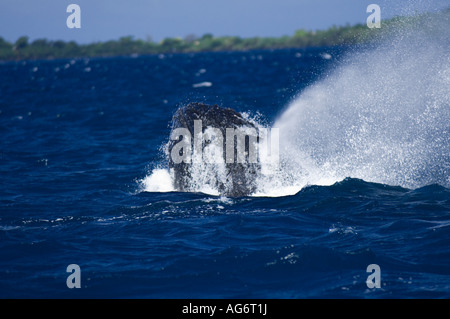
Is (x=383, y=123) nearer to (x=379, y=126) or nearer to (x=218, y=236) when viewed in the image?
(x=379, y=126)

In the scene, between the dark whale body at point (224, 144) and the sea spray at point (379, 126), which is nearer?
the dark whale body at point (224, 144)

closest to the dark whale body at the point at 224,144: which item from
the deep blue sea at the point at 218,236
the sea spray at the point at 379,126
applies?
the sea spray at the point at 379,126

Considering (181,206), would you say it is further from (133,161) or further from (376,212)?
(133,161)

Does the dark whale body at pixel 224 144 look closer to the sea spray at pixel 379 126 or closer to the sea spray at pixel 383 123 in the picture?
the sea spray at pixel 379 126

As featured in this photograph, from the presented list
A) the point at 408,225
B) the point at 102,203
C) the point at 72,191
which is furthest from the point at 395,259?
the point at 72,191

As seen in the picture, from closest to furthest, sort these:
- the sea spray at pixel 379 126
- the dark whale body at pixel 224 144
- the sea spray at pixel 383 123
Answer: the dark whale body at pixel 224 144, the sea spray at pixel 379 126, the sea spray at pixel 383 123

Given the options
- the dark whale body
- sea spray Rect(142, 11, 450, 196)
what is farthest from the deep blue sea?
the dark whale body

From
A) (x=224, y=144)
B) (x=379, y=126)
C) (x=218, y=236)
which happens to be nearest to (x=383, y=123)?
(x=379, y=126)

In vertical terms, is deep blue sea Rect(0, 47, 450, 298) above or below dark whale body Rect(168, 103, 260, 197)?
below

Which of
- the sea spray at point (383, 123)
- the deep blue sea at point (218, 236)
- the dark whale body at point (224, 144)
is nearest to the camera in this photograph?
the deep blue sea at point (218, 236)

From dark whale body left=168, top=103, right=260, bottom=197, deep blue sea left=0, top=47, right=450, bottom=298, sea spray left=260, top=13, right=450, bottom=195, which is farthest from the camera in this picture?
sea spray left=260, top=13, right=450, bottom=195

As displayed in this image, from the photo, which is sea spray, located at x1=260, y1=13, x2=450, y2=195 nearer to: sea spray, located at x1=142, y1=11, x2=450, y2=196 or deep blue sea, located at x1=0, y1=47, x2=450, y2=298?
sea spray, located at x1=142, y1=11, x2=450, y2=196

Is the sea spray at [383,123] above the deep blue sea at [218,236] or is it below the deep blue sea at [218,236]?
above

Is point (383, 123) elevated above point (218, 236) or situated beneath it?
elevated above
